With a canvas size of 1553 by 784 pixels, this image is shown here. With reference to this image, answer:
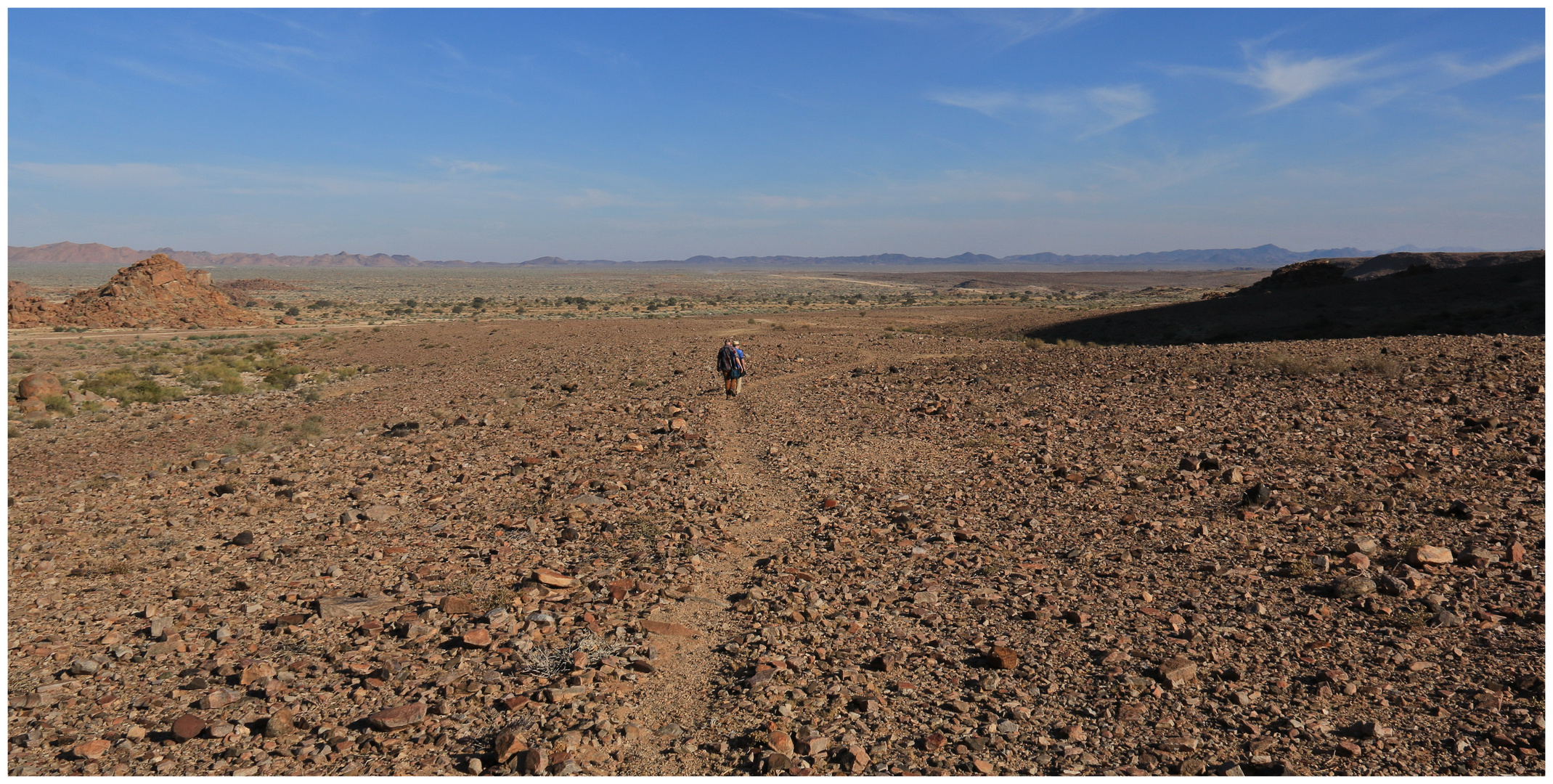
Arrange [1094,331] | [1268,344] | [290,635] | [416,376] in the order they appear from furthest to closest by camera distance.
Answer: [1094,331]
[416,376]
[1268,344]
[290,635]

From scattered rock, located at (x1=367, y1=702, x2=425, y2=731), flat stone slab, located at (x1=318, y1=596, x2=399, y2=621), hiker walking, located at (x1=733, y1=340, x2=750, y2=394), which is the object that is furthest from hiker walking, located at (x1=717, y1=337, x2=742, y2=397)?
scattered rock, located at (x1=367, y1=702, x2=425, y2=731)

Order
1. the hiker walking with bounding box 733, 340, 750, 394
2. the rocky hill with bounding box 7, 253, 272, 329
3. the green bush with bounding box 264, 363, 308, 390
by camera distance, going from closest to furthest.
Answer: the hiker walking with bounding box 733, 340, 750, 394 < the green bush with bounding box 264, 363, 308, 390 < the rocky hill with bounding box 7, 253, 272, 329

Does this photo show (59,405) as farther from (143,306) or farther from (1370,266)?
(1370,266)

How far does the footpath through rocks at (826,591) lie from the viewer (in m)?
5.32

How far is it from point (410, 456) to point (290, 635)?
673 cm

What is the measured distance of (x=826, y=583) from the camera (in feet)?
25.6

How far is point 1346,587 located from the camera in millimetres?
7016

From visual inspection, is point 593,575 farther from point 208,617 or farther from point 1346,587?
point 1346,587

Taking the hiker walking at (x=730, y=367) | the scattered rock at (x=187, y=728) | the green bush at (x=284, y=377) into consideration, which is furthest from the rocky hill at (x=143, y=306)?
the scattered rock at (x=187, y=728)

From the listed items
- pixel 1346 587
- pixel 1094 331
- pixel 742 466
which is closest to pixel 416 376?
pixel 742 466

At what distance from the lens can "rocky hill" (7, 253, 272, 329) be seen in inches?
1866

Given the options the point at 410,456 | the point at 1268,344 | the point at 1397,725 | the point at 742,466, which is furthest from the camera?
the point at 1268,344

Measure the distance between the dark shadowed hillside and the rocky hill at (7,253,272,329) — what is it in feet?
156

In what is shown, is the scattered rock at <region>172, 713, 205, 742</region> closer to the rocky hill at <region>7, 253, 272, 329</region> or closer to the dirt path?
the dirt path
